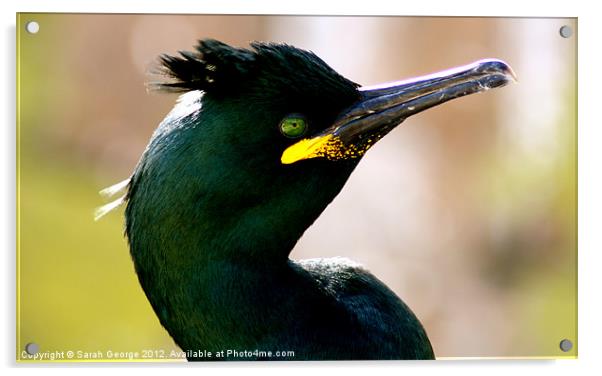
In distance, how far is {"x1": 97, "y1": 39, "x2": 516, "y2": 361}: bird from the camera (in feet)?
6.43

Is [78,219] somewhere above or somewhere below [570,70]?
below

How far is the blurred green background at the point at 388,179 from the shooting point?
8.10 ft

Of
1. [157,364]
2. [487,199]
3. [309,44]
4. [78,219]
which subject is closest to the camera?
[157,364]

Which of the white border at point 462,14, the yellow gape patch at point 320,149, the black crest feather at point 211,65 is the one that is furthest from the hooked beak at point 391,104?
the white border at point 462,14

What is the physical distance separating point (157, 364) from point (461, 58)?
1.36 meters

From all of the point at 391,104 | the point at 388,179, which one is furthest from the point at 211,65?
the point at 388,179

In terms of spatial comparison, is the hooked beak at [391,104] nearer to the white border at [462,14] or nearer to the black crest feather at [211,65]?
the black crest feather at [211,65]

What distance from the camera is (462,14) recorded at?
8.05ft

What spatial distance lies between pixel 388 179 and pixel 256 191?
1.22m

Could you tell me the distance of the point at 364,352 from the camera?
2.14 m

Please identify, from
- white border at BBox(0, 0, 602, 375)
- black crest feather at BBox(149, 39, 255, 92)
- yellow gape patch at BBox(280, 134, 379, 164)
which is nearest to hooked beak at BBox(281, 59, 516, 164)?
yellow gape patch at BBox(280, 134, 379, 164)

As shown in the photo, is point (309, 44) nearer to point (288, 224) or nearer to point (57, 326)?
point (288, 224)

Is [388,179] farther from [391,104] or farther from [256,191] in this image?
[256,191]
